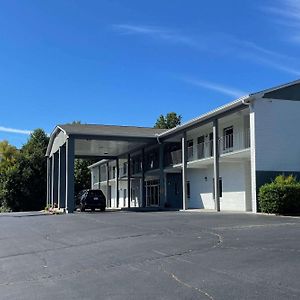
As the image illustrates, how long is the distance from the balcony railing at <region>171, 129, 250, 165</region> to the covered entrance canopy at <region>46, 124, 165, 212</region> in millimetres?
3442

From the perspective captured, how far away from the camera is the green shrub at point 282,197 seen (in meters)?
23.0

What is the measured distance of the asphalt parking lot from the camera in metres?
7.15

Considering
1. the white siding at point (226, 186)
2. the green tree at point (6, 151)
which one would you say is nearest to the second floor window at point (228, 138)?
the white siding at point (226, 186)

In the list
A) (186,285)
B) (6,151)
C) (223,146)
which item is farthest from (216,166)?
(6,151)

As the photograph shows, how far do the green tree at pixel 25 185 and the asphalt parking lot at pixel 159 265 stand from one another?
1871 inches

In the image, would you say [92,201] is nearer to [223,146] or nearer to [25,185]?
[223,146]

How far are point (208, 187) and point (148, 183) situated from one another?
44.5ft

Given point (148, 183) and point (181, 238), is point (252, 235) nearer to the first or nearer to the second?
point (181, 238)

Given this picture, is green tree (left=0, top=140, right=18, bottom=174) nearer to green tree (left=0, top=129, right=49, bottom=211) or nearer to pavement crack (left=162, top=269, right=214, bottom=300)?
green tree (left=0, top=129, right=49, bottom=211)

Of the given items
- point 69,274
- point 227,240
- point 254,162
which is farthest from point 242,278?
point 254,162

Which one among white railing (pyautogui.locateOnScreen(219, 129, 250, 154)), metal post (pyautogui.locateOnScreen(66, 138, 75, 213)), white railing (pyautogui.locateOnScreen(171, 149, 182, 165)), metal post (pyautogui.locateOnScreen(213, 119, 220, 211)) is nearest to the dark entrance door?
white railing (pyautogui.locateOnScreen(171, 149, 182, 165))

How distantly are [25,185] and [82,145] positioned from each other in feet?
67.1

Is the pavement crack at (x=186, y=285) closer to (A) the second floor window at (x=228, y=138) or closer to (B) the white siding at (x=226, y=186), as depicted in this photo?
(B) the white siding at (x=226, y=186)

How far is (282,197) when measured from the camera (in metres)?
22.9
